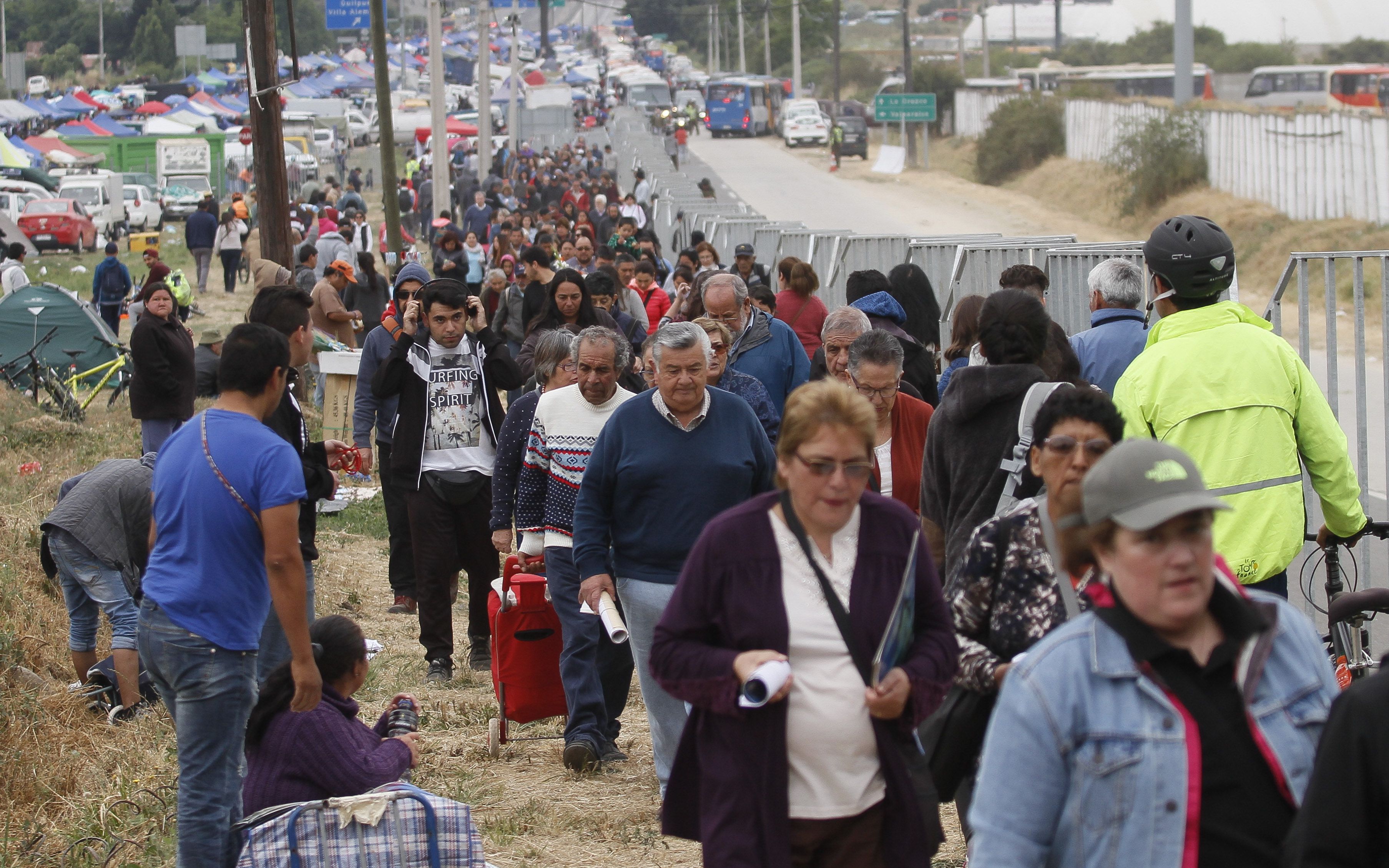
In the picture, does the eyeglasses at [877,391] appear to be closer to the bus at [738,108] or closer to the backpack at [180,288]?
the backpack at [180,288]

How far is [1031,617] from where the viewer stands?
3.45m

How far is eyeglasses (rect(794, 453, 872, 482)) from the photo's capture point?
11.4 feet

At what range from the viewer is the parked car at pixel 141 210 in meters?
46.4

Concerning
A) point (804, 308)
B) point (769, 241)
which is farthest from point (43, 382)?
point (804, 308)

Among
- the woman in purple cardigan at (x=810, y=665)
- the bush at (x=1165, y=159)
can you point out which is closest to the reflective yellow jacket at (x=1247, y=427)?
the woman in purple cardigan at (x=810, y=665)

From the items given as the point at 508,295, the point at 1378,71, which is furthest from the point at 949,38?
the point at 508,295

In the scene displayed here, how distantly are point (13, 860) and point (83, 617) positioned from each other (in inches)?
95.2

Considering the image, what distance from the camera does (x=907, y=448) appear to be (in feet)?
19.4

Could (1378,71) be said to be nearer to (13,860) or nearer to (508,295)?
(508,295)

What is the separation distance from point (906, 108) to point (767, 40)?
46.6 meters

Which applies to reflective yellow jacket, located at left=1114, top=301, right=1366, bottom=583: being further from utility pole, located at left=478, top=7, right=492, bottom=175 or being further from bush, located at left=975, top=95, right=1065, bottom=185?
bush, located at left=975, top=95, right=1065, bottom=185

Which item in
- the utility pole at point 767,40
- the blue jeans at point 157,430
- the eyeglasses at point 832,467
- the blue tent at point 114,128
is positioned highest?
the utility pole at point 767,40

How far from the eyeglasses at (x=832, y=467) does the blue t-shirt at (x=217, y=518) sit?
1.95 m

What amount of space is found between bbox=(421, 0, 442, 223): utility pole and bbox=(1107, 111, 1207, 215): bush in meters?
22.6
